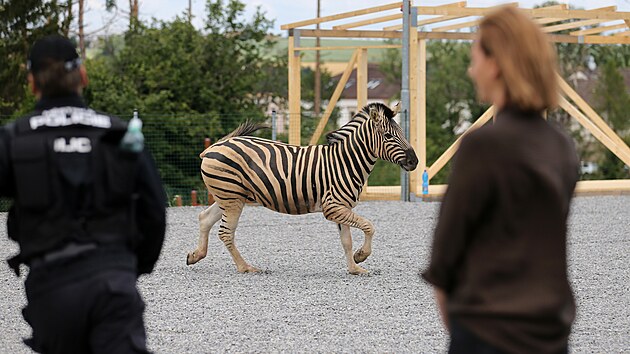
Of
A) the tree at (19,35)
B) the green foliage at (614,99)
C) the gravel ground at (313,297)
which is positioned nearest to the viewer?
the gravel ground at (313,297)

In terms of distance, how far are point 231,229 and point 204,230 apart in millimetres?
348

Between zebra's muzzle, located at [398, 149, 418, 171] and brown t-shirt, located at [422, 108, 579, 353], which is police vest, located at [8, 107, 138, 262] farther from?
zebra's muzzle, located at [398, 149, 418, 171]

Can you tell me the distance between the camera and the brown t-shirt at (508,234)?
129 inches

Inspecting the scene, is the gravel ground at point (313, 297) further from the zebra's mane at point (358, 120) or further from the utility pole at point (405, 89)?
the utility pole at point (405, 89)

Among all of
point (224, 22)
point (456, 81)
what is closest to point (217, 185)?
point (224, 22)

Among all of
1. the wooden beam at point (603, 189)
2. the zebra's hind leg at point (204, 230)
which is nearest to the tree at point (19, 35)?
the wooden beam at point (603, 189)

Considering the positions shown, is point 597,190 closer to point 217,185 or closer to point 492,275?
point 217,185

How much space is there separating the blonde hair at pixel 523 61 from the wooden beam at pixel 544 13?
16.2 m

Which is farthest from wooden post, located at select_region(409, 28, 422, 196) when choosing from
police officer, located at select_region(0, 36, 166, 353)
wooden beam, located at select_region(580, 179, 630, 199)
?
police officer, located at select_region(0, 36, 166, 353)

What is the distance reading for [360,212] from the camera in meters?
19.0

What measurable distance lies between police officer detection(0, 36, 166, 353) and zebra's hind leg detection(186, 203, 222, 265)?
303 inches

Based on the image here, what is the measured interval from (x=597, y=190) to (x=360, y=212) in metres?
6.44

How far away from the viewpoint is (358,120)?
39.4ft

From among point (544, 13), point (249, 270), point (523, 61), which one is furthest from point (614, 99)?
point (523, 61)
